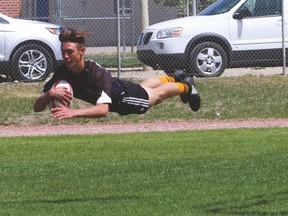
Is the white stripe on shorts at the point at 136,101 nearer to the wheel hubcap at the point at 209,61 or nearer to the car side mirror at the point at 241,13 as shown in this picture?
the wheel hubcap at the point at 209,61

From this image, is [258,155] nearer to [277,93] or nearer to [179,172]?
[179,172]

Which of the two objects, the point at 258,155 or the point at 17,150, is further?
the point at 17,150

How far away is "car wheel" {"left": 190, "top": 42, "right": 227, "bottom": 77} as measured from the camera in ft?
73.8

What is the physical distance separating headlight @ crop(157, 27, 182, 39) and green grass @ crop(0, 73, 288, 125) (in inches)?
44.5

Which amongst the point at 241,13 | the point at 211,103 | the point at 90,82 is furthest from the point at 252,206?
the point at 241,13

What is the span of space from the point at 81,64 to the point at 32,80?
11.2 meters

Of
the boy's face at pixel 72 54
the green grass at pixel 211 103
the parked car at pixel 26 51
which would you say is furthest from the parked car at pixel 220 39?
the boy's face at pixel 72 54

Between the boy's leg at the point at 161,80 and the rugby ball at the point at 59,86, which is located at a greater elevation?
the rugby ball at the point at 59,86

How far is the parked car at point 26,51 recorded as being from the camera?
22172 mm

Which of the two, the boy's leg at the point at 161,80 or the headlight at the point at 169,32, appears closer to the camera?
the boy's leg at the point at 161,80

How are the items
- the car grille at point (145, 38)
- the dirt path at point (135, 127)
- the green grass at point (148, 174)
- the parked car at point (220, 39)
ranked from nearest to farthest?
the green grass at point (148, 174), the dirt path at point (135, 127), the parked car at point (220, 39), the car grille at point (145, 38)

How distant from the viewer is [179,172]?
44.9 feet

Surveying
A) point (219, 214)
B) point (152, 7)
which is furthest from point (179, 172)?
point (152, 7)

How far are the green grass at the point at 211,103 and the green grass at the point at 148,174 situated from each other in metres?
2.10
